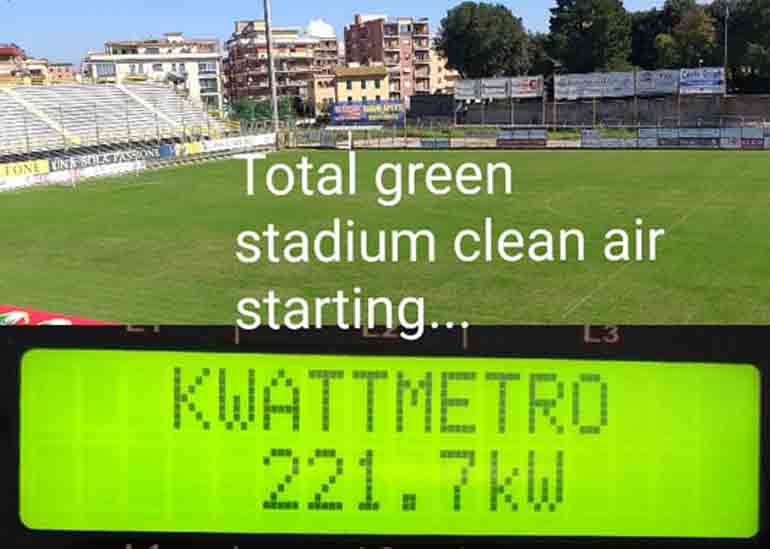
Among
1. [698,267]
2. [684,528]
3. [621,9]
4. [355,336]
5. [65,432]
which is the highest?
[621,9]

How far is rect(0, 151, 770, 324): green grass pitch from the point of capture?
1516 centimetres

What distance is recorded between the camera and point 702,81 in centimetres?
6719

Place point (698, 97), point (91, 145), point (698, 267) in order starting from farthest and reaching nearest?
point (698, 97), point (91, 145), point (698, 267)

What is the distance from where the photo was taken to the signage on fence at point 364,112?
236 ft

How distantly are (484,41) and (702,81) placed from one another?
2521cm

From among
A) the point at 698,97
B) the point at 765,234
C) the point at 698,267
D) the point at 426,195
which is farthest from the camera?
the point at 698,97

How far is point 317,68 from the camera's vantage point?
119m

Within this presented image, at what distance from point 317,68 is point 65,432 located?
120 metres

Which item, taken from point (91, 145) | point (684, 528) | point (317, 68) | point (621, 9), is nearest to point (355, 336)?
point (684, 528)

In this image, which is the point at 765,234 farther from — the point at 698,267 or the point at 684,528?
the point at 684,528

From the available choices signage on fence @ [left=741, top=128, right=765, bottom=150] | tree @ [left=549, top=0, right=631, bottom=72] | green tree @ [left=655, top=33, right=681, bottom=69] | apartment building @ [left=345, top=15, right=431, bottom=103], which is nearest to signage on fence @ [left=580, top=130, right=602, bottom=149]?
signage on fence @ [left=741, top=128, right=765, bottom=150]

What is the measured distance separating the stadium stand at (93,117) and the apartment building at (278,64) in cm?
4792

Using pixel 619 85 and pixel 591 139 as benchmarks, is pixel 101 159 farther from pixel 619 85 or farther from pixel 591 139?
pixel 619 85

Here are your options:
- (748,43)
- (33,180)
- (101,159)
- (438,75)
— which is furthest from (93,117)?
(438,75)
